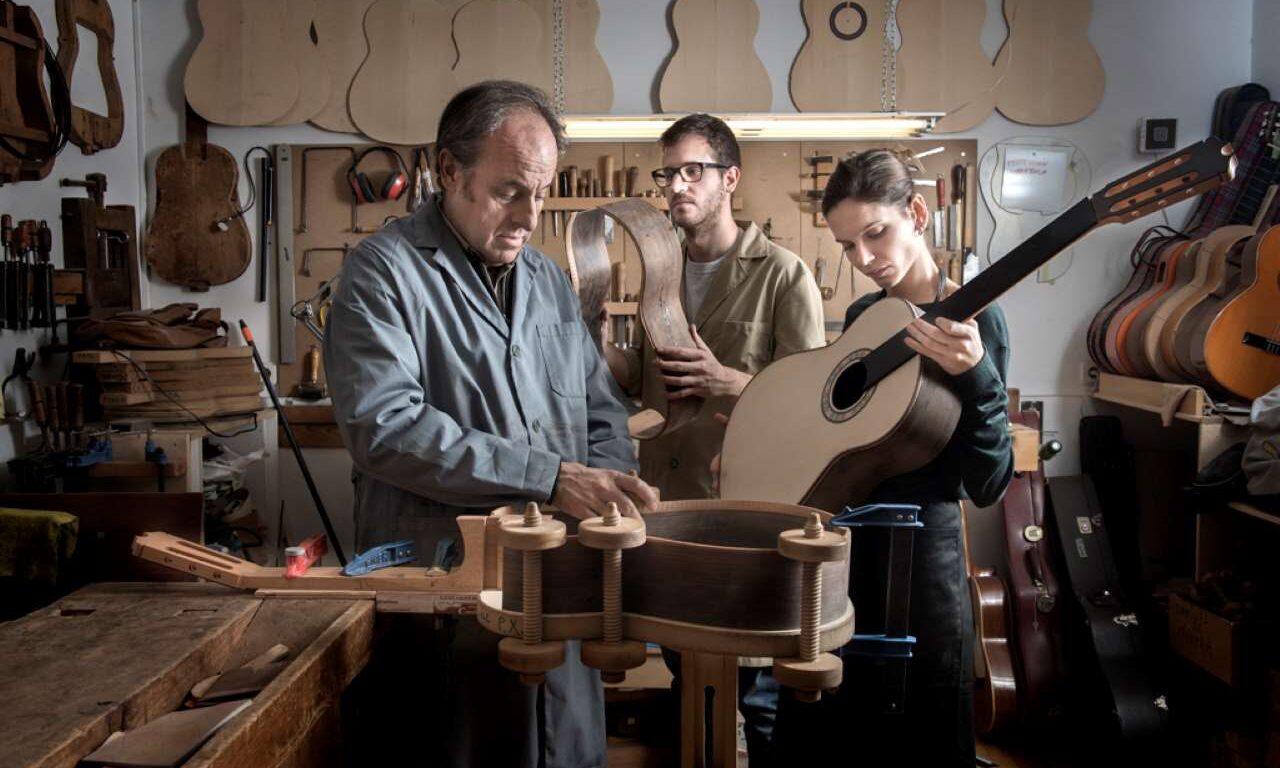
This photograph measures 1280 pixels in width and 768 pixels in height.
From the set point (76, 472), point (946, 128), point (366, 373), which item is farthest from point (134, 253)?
point (946, 128)

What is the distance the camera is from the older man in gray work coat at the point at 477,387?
73.1 inches

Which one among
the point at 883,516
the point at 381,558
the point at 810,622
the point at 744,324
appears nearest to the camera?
the point at 810,622

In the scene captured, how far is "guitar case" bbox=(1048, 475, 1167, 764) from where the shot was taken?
386 centimetres

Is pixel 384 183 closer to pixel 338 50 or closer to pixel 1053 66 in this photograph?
pixel 338 50

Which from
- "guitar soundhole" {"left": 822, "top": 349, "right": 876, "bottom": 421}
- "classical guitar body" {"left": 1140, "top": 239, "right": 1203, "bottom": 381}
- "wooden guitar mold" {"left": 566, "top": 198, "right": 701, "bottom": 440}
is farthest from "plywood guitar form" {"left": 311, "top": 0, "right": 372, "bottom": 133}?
"classical guitar body" {"left": 1140, "top": 239, "right": 1203, "bottom": 381}

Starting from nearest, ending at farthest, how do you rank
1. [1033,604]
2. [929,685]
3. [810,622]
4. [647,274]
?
[810,622]
[929,685]
[647,274]
[1033,604]

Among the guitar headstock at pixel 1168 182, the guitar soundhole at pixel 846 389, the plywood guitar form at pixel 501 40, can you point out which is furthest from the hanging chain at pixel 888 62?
the guitar headstock at pixel 1168 182

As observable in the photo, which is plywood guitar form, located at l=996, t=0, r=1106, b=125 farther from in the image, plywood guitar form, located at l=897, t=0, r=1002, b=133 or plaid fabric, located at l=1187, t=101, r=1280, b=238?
plaid fabric, located at l=1187, t=101, r=1280, b=238

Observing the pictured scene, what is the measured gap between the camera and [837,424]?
7.41ft

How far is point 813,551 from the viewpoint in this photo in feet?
3.99

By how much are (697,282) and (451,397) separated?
1.33 metres

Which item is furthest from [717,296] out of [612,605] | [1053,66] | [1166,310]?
[1053,66]

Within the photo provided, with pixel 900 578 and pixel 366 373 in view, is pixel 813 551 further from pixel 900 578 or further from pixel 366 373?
pixel 366 373

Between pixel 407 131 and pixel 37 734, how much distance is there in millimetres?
4116
